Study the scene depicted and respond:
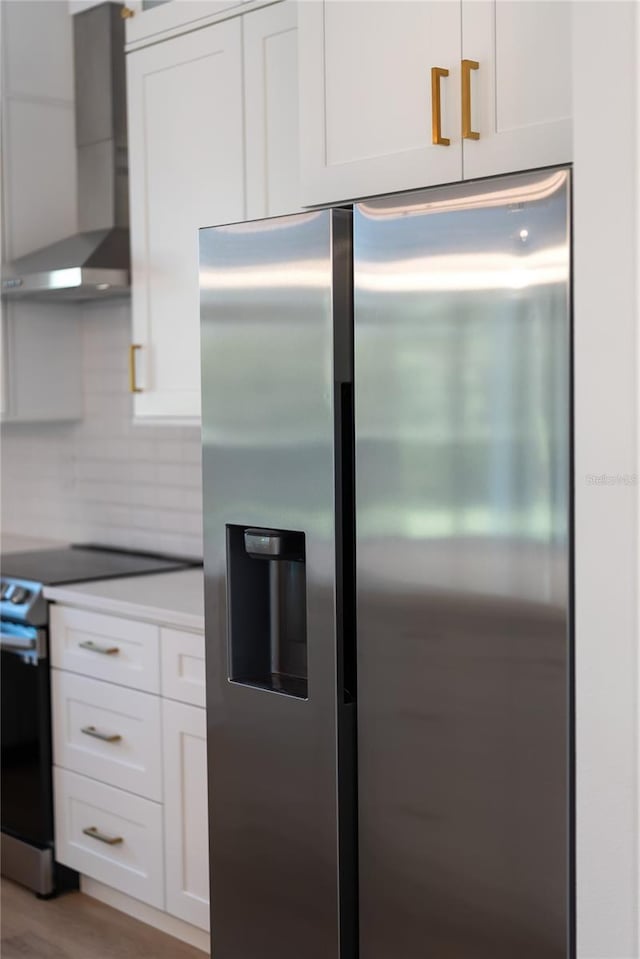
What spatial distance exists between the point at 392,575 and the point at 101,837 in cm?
165

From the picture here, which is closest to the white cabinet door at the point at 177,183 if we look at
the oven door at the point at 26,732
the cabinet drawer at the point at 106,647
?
the cabinet drawer at the point at 106,647

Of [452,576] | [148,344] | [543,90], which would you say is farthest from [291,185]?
[452,576]

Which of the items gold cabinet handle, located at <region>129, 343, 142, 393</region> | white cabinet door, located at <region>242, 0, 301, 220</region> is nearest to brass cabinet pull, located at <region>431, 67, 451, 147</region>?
white cabinet door, located at <region>242, 0, 301, 220</region>

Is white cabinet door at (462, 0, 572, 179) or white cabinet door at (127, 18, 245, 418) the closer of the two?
white cabinet door at (462, 0, 572, 179)

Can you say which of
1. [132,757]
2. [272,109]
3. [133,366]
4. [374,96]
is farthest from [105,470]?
[374,96]

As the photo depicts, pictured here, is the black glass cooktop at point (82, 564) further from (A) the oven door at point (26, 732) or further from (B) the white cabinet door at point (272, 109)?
(B) the white cabinet door at point (272, 109)

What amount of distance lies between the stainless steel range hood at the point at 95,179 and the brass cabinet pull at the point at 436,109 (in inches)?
61.2

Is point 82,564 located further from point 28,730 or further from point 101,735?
point 101,735

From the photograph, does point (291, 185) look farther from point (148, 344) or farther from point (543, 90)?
point (543, 90)

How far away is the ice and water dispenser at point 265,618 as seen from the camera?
2.36m

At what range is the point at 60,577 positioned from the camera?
3.54m

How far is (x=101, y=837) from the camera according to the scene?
329 centimetres

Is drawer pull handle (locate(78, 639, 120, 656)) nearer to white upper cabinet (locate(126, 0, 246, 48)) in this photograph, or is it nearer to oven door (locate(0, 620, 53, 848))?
oven door (locate(0, 620, 53, 848))

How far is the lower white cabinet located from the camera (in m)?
2.98
